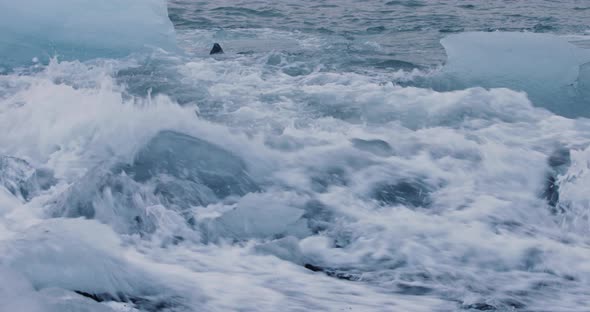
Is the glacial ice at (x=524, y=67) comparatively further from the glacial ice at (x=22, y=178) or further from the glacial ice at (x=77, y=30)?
the glacial ice at (x=22, y=178)

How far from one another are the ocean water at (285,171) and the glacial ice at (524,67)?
0.02 metres

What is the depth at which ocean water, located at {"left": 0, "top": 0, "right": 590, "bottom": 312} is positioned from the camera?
10.7 feet

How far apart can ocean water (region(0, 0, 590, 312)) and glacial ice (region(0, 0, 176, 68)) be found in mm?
28

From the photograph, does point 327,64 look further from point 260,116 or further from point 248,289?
point 248,289

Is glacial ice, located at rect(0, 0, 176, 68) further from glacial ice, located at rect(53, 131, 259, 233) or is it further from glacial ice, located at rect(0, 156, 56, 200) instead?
glacial ice, located at rect(53, 131, 259, 233)

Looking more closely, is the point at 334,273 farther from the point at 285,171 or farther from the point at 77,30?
the point at 77,30

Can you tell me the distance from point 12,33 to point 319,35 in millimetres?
4122

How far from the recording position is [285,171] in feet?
15.8

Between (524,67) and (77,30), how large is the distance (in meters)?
5.26

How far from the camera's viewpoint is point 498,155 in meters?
5.20

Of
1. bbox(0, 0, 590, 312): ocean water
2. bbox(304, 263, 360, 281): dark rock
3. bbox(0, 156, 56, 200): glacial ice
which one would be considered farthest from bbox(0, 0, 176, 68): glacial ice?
bbox(304, 263, 360, 281): dark rock

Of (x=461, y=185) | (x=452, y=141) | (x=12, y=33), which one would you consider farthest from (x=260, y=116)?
(x=12, y=33)

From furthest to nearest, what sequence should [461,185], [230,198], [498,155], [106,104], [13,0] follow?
[13,0], [106,104], [498,155], [461,185], [230,198]

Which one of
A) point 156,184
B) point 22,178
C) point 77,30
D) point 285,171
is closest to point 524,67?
point 285,171
